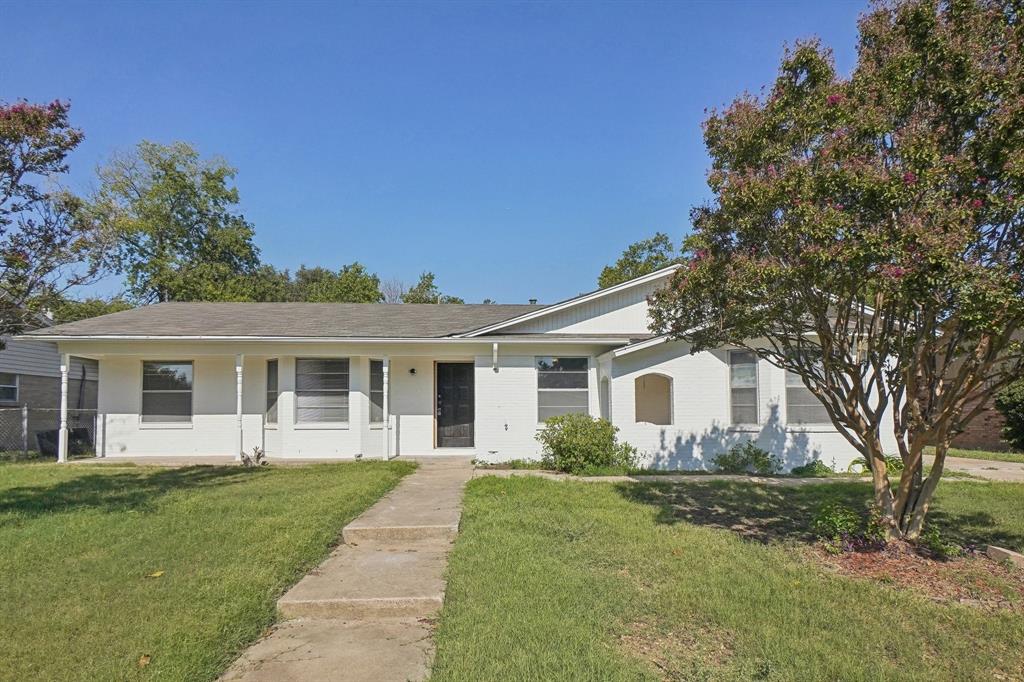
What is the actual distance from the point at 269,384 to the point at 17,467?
5060 millimetres

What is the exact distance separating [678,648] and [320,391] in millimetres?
11486

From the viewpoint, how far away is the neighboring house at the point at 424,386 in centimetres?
1251

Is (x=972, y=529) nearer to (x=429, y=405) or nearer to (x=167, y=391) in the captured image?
(x=429, y=405)

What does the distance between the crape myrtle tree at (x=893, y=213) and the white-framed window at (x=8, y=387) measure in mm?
20367

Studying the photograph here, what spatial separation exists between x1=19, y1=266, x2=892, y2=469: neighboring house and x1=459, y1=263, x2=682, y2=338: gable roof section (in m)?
0.03

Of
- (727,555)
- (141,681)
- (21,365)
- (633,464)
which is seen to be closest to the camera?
(141,681)

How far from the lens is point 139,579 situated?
513 centimetres

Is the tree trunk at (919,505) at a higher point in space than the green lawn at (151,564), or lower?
higher

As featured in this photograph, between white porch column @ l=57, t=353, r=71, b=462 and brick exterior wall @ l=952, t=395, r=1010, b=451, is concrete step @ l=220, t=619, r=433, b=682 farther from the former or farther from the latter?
brick exterior wall @ l=952, t=395, r=1010, b=451

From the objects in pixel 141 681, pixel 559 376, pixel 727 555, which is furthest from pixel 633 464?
pixel 141 681

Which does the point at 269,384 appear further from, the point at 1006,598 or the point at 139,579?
the point at 1006,598

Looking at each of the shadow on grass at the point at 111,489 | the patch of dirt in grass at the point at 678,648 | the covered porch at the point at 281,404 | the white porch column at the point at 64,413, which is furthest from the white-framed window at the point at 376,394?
the patch of dirt in grass at the point at 678,648

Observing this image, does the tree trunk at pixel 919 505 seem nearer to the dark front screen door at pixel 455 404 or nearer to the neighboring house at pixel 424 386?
the neighboring house at pixel 424 386

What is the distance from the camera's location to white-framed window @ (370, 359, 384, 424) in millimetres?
14094
